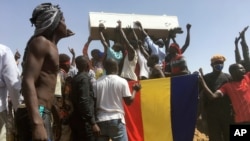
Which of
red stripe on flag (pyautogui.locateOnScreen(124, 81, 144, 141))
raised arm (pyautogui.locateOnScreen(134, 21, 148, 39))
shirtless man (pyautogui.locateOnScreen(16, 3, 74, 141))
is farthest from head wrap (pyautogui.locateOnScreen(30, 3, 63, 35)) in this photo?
raised arm (pyautogui.locateOnScreen(134, 21, 148, 39))

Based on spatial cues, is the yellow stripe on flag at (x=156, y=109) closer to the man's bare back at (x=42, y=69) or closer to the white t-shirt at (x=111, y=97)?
the white t-shirt at (x=111, y=97)

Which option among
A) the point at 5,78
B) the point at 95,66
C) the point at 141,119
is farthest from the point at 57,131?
the point at 95,66

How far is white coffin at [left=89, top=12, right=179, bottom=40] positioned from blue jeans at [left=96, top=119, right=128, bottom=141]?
4098 mm

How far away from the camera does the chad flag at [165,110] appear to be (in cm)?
637

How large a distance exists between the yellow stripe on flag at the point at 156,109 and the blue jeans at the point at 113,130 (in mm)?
1352

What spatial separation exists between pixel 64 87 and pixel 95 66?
8.95 ft

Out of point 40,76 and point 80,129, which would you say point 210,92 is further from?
point 40,76

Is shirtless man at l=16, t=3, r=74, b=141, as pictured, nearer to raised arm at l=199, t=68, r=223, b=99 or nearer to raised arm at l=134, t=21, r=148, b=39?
raised arm at l=199, t=68, r=223, b=99

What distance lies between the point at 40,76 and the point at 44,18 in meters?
0.53

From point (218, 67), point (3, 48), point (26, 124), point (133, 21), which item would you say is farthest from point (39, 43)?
point (133, 21)

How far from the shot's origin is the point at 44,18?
10.8 feet

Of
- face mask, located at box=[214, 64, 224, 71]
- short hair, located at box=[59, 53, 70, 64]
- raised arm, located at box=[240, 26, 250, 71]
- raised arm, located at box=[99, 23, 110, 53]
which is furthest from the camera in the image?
raised arm, located at box=[99, 23, 110, 53]

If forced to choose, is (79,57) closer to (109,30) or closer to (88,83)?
(88,83)

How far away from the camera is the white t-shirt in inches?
209
